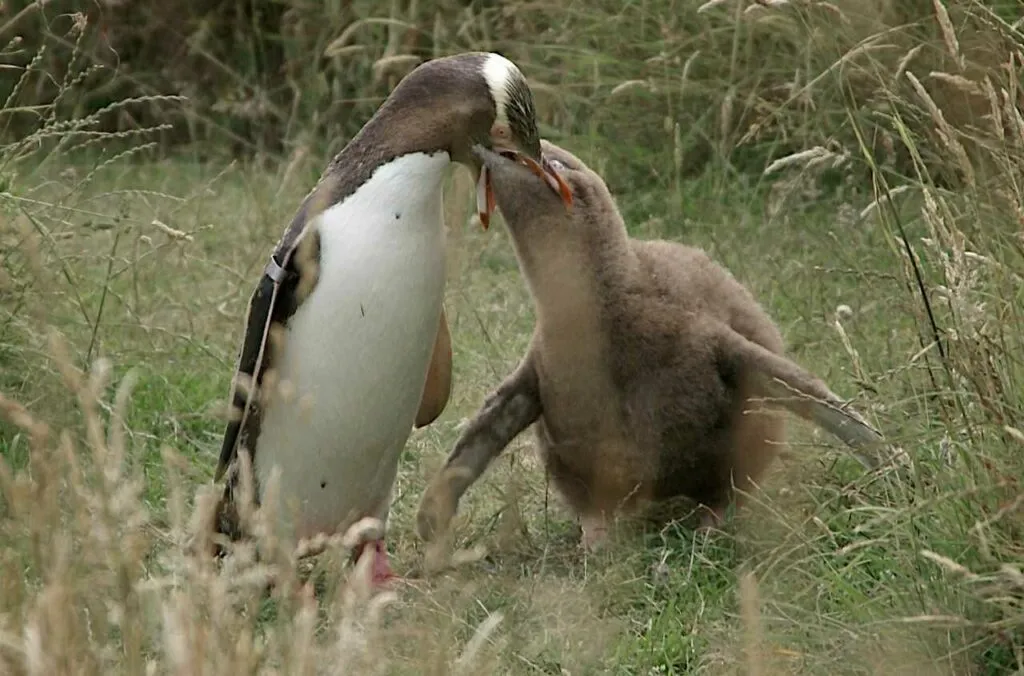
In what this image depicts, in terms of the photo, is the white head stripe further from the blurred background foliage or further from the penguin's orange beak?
the blurred background foliage

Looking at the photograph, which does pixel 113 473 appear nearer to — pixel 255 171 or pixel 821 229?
pixel 821 229

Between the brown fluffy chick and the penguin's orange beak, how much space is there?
6cm

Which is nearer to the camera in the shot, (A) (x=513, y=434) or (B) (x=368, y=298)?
(B) (x=368, y=298)

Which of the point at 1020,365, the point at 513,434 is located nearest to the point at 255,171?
the point at 513,434

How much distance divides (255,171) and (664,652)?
174 inches

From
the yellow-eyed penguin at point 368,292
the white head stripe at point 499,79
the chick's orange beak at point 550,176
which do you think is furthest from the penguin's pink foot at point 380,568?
the white head stripe at point 499,79

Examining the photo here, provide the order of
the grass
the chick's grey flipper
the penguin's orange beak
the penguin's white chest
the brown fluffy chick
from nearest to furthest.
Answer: the grass, the penguin's white chest, the penguin's orange beak, the brown fluffy chick, the chick's grey flipper

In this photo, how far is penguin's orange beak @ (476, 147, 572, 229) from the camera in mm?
3952

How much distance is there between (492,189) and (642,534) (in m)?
0.88

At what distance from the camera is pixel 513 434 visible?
14.4ft

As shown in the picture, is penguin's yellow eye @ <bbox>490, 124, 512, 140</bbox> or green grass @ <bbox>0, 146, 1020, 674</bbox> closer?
green grass @ <bbox>0, 146, 1020, 674</bbox>

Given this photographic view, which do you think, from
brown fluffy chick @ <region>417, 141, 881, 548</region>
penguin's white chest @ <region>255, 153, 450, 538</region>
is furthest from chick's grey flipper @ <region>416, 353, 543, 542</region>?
penguin's white chest @ <region>255, 153, 450, 538</region>

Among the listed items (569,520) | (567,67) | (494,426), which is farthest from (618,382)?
(567,67)

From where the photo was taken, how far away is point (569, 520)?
15.1 ft
